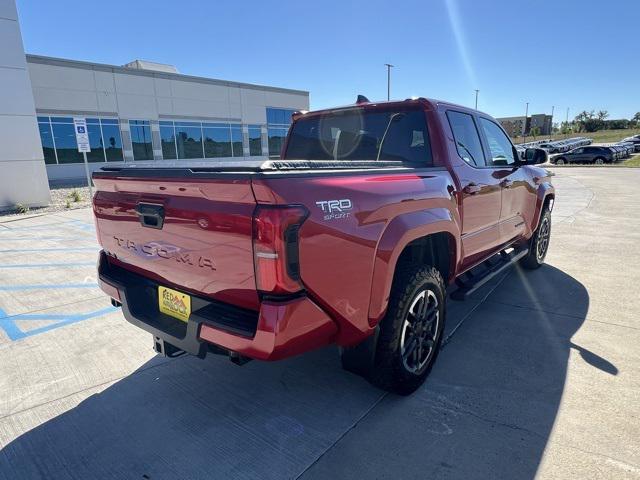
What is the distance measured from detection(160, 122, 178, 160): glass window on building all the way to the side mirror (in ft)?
85.3

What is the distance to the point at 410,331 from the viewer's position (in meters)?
2.77

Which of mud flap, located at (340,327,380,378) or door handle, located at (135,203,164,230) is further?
mud flap, located at (340,327,380,378)

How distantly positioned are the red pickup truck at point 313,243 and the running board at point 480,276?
1.3 inches

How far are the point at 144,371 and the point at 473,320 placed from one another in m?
3.03

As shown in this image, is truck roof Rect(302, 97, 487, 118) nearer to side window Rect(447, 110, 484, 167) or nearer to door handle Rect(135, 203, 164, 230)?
side window Rect(447, 110, 484, 167)

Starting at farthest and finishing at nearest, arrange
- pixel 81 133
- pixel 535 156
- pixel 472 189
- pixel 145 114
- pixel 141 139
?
pixel 141 139 < pixel 145 114 < pixel 81 133 < pixel 535 156 < pixel 472 189

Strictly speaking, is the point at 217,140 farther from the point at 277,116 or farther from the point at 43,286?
the point at 43,286

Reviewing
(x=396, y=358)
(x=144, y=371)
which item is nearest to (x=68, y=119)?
(x=144, y=371)

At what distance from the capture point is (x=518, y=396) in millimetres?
2787

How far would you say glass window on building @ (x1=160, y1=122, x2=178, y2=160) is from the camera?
27.3 m

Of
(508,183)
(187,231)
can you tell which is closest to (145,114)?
(508,183)

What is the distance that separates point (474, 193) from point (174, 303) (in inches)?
101

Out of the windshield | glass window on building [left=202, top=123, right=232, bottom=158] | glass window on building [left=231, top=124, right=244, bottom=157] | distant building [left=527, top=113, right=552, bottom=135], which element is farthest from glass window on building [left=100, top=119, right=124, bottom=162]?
distant building [left=527, top=113, right=552, bottom=135]

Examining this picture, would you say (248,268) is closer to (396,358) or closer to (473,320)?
(396,358)
